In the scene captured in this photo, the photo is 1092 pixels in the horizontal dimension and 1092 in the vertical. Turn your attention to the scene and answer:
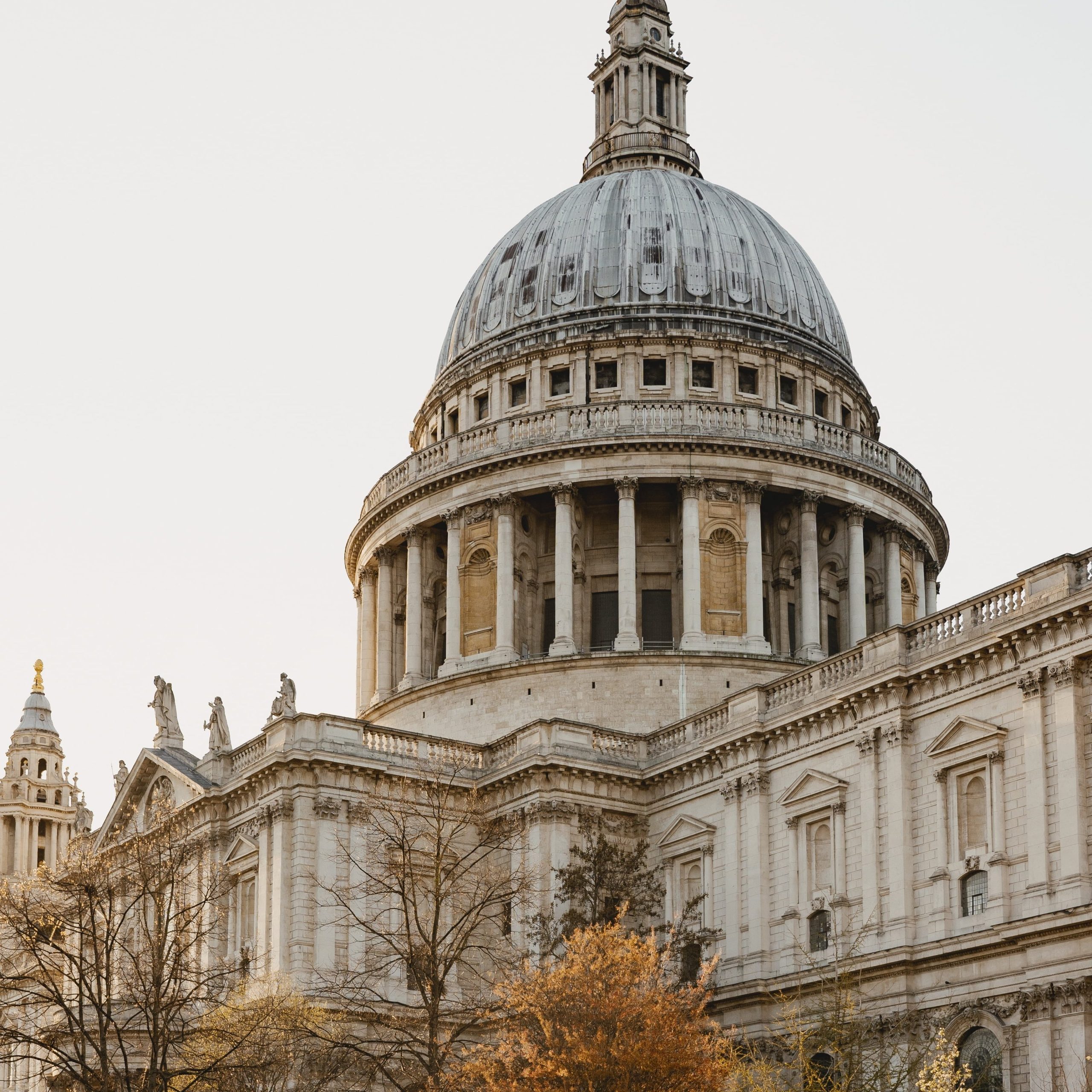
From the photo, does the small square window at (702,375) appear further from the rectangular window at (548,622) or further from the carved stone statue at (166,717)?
the carved stone statue at (166,717)

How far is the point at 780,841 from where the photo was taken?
167 feet

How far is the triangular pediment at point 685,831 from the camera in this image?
5347 centimetres

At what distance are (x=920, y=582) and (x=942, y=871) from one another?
28041 mm

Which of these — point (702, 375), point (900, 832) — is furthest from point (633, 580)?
point (900, 832)

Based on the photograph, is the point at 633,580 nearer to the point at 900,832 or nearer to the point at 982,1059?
the point at 900,832

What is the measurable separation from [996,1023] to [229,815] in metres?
24.2

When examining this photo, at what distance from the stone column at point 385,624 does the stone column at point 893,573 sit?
1791 cm

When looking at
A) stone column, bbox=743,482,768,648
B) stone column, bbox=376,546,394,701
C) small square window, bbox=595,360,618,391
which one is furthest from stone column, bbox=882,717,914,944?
stone column, bbox=376,546,394,701

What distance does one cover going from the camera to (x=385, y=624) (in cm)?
7244

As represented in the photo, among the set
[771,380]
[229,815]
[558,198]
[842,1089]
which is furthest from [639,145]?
[842,1089]

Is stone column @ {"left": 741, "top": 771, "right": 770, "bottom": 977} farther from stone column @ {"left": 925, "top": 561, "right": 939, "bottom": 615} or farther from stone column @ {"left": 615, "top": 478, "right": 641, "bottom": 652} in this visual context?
stone column @ {"left": 925, "top": 561, "right": 939, "bottom": 615}

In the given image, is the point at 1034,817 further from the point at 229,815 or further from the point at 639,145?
the point at 639,145

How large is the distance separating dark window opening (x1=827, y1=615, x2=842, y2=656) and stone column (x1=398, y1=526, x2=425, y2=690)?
46.8ft

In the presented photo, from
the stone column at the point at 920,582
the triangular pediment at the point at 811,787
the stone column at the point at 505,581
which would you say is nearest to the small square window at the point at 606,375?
the stone column at the point at 505,581
